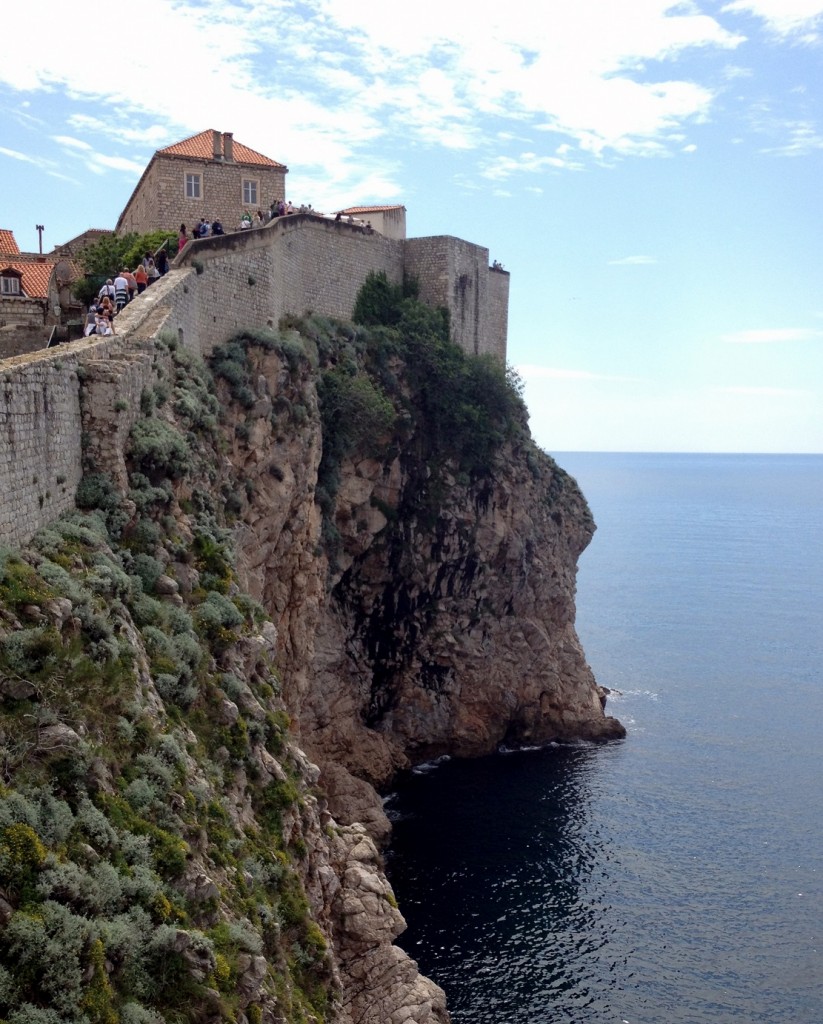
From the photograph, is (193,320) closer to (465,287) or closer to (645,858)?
(465,287)

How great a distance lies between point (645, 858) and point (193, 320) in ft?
78.8

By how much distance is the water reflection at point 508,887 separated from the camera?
28.0 m

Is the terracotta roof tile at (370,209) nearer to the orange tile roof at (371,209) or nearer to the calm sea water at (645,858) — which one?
the orange tile roof at (371,209)

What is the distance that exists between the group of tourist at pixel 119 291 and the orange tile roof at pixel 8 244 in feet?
23.7

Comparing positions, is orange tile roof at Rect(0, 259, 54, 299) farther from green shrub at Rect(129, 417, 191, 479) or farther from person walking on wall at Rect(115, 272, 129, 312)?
green shrub at Rect(129, 417, 191, 479)

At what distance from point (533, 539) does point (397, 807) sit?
14.8 meters

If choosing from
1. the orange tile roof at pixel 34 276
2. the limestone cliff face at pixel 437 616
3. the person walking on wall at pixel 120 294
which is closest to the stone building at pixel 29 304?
A: the orange tile roof at pixel 34 276

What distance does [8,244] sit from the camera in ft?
118

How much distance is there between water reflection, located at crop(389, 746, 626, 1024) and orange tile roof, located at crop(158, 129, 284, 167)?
84.7ft

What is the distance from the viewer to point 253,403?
94.3ft

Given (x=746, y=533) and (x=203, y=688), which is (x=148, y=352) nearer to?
(x=203, y=688)

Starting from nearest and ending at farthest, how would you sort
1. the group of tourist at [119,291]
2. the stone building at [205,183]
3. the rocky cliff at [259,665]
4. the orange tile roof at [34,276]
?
1. the rocky cliff at [259,665]
2. the group of tourist at [119,291]
3. the orange tile roof at [34,276]
4. the stone building at [205,183]

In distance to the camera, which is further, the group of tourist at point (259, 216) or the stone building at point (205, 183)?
the stone building at point (205, 183)

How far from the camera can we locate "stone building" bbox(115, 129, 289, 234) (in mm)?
35188
